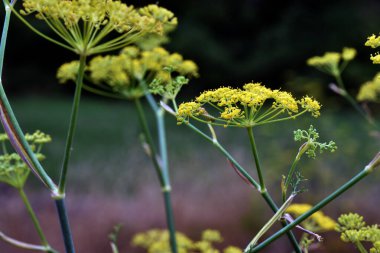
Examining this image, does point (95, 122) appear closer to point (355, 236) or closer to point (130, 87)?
point (130, 87)

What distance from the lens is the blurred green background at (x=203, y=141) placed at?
6.56m

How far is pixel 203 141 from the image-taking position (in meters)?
11.0

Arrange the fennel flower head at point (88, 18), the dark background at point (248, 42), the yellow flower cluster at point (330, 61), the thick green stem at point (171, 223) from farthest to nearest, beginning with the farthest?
1. the dark background at point (248, 42)
2. the yellow flower cluster at point (330, 61)
3. the thick green stem at point (171, 223)
4. the fennel flower head at point (88, 18)

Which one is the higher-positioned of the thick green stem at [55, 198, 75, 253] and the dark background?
the dark background

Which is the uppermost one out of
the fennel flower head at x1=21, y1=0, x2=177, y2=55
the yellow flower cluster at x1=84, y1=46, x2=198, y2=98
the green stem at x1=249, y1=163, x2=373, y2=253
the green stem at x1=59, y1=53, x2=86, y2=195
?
the yellow flower cluster at x1=84, y1=46, x2=198, y2=98

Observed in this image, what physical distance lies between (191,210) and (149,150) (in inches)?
191

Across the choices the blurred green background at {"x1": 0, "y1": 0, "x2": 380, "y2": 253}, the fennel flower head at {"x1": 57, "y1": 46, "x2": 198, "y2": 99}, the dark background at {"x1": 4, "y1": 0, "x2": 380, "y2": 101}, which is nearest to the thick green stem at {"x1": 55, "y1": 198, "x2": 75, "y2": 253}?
the fennel flower head at {"x1": 57, "y1": 46, "x2": 198, "y2": 99}

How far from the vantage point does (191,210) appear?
22.2 ft

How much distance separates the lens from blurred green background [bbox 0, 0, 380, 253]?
6.56m

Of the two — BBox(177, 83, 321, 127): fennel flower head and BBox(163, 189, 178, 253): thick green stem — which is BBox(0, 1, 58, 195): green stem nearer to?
BBox(177, 83, 321, 127): fennel flower head

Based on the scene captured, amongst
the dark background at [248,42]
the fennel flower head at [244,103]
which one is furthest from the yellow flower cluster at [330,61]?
the dark background at [248,42]

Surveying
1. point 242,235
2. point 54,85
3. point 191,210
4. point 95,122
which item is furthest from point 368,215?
point 54,85

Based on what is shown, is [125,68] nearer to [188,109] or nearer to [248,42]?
[188,109]

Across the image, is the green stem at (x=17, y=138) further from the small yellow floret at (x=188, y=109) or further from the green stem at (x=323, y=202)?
the green stem at (x=323, y=202)
